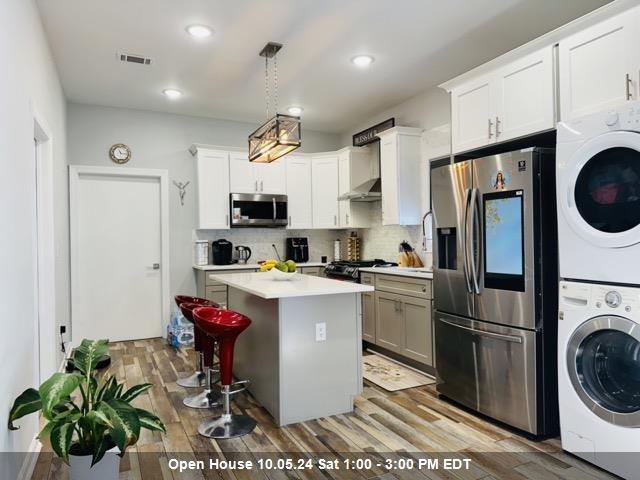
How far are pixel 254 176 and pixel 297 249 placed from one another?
3.73 ft

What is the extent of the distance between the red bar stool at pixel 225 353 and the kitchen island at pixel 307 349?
212 millimetres

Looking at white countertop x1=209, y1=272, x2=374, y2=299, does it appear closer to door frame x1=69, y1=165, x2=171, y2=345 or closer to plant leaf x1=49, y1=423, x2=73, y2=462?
plant leaf x1=49, y1=423, x2=73, y2=462

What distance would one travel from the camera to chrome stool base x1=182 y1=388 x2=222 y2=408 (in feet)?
10.6

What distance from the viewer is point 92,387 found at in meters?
2.10

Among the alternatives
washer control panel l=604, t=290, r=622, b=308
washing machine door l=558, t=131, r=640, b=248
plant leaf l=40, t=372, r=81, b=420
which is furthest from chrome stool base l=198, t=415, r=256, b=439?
washing machine door l=558, t=131, r=640, b=248

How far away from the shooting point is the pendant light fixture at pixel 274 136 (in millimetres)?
3352

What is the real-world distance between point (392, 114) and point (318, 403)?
146 inches

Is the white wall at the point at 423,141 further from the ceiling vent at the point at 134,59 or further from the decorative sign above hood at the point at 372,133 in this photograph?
the ceiling vent at the point at 134,59

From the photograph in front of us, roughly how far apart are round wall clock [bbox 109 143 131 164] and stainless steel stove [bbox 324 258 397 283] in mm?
2783

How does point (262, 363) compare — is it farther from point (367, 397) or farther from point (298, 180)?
point (298, 180)

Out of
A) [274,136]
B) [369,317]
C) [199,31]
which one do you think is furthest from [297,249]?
[199,31]

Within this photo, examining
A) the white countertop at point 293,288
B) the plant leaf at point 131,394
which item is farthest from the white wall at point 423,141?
the plant leaf at point 131,394

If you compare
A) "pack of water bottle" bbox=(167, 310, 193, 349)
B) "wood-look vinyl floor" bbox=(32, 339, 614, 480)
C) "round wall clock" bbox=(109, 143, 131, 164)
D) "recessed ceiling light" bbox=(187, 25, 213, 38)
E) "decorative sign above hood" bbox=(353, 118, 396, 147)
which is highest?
"recessed ceiling light" bbox=(187, 25, 213, 38)

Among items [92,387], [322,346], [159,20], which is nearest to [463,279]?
[322,346]
